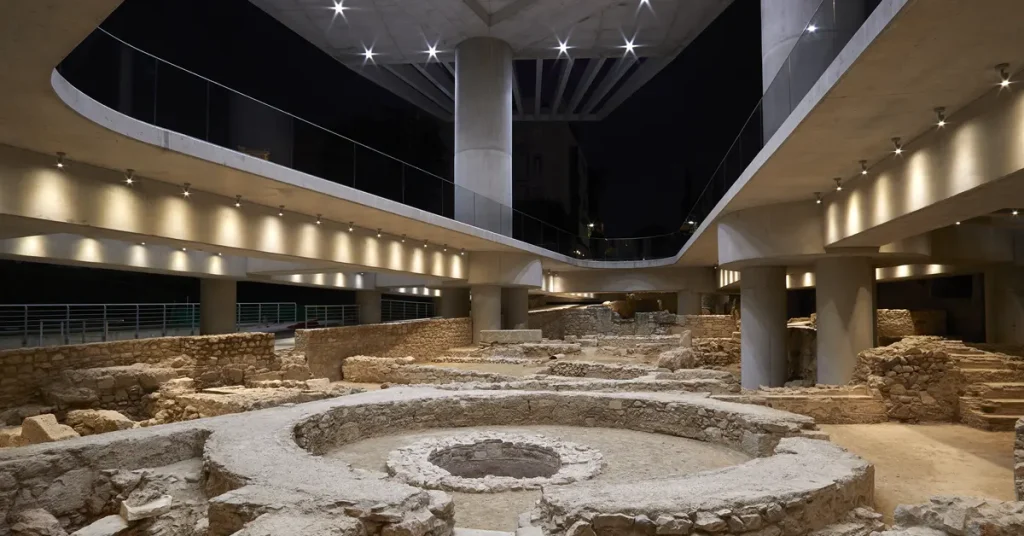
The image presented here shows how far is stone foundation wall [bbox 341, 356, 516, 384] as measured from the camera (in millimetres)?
13883

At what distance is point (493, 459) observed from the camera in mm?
8367

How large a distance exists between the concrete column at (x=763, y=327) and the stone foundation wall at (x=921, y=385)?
127 inches

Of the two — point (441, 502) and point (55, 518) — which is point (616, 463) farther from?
point (55, 518)

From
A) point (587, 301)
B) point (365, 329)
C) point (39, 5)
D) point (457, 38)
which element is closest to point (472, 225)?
point (365, 329)

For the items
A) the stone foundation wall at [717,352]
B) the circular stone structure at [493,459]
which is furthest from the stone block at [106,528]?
the stone foundation wall at [717,352]

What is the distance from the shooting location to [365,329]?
727 inches

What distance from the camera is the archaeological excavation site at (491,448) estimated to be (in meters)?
4.40

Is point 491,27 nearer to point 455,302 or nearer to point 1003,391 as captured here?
point 455,302

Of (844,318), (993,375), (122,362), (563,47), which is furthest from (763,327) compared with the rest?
(563,47)

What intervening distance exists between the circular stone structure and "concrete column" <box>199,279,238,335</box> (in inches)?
504

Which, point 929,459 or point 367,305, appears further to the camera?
point 367,305

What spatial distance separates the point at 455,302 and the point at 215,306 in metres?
9.21

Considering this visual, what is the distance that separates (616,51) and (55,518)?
76.5ft

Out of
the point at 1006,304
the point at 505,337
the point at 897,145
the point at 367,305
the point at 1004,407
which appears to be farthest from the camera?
the point at 367,305
